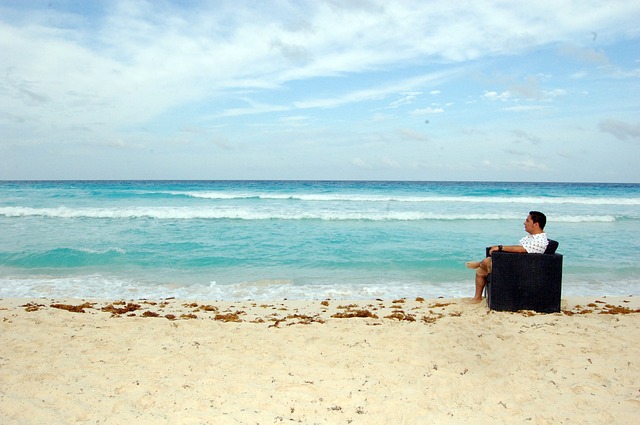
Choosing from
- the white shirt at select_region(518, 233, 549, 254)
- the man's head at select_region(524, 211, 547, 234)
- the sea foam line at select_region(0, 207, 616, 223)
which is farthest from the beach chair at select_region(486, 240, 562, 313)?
the sea foam line at select_region(0, 207, 616, 223)

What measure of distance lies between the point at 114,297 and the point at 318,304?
374cm

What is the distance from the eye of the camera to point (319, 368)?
4.24 meters

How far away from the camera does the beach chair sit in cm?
627

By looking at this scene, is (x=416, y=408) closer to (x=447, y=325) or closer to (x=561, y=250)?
(x=447, y=325)

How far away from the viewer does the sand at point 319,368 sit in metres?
3.44

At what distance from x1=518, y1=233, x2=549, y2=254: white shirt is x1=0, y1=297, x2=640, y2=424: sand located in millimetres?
877

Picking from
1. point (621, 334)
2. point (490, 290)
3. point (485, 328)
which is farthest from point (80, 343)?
point (621, 334)

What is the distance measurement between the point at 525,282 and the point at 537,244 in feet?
1.85

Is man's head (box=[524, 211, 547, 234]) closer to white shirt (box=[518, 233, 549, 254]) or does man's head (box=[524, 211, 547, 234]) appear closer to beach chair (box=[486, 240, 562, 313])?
white shirt (box=[518, 233, 549, 254])

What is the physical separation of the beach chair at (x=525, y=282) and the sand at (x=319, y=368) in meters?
0.25

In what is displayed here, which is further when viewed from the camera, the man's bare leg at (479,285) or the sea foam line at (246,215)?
the sea foam line at (246,215)

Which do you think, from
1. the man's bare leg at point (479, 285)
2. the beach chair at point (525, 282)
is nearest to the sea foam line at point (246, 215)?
the man's bare leg at point (479, 285)

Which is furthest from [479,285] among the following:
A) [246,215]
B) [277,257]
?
[246,215]

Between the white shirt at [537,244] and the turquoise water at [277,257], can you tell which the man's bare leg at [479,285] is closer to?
the white shirt at [537,244]
